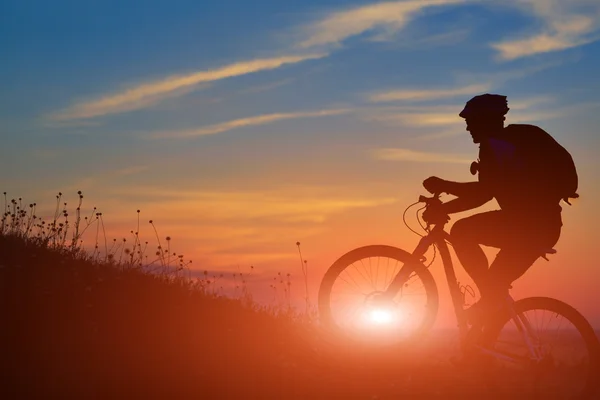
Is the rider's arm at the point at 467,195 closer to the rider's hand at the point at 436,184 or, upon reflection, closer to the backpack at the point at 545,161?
the rider's hand at the point at 436,184

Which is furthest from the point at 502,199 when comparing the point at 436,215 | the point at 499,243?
the point at 436,215

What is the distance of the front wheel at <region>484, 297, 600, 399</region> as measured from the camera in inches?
326

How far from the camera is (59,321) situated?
27.8 ft

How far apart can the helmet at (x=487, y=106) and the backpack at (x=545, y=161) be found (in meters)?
0.33

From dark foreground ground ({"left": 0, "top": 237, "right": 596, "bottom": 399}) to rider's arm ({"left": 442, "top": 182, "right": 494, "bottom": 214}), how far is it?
1648 millimetres

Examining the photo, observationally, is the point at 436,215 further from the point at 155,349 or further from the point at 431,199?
the point at 155,349

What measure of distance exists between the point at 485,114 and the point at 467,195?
0.86m

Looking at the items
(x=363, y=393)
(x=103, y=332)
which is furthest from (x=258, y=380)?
(x=103, y=332)

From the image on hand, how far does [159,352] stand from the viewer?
8.31 m

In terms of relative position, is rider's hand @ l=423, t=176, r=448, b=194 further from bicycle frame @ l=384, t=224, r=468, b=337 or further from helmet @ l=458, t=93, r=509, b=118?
helmet @ l=458, t=93, r=509, b=118

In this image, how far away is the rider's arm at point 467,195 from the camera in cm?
787

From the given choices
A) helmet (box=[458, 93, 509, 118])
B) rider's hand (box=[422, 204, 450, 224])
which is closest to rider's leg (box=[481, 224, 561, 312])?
rider's hand (box=[422, 204, 450, 224])

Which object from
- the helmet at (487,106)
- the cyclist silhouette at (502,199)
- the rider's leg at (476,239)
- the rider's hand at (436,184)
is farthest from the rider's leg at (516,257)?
the helmet at (487,106)

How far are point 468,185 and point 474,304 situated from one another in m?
1.34
